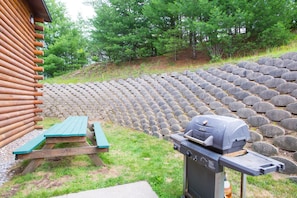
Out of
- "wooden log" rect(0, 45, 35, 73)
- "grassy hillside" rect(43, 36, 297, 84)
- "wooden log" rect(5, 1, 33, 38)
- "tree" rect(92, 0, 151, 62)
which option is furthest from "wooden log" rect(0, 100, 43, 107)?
"tree" rect(92, 0, 151, 62)

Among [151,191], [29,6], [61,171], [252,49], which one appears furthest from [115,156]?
[252,49]

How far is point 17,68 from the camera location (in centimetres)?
408

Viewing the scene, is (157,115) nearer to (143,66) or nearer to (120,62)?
(143,66)

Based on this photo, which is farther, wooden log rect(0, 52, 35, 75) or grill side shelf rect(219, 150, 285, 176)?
wooden log rect(0, 52, 35, 75)

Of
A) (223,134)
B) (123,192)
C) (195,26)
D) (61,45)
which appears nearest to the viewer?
(223,134)

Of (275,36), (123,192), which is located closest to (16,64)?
(123,192)

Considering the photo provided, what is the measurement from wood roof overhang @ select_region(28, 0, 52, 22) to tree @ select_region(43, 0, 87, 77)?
29.7 ft

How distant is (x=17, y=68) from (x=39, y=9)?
6.85 ft

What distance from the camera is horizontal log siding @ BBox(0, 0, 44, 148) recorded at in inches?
137

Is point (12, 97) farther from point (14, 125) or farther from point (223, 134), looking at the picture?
point (223, 134)

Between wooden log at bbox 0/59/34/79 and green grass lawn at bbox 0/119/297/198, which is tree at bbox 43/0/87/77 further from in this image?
green grass lawn at bbox 0/119/297/198

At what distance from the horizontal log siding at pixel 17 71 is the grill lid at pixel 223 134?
3757mm

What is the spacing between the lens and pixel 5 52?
11.5 feet

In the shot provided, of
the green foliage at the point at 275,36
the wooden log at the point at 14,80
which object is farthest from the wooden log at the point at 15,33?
the green foliage at the point at 275,36
